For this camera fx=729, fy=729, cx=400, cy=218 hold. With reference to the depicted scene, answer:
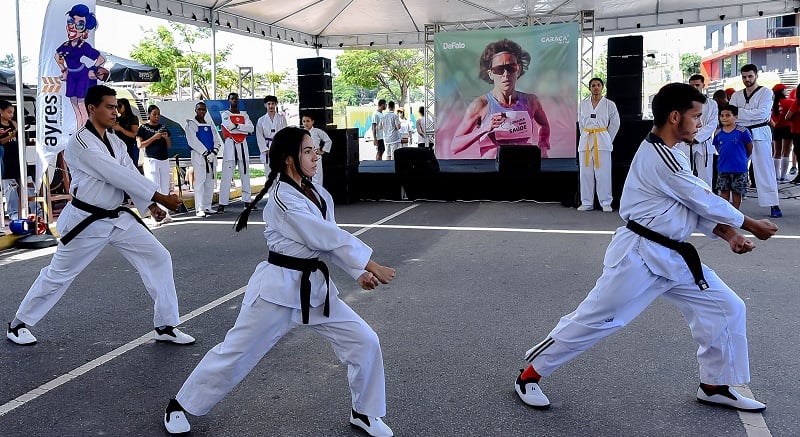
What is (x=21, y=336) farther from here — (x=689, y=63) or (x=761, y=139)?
(x=689, y=63)

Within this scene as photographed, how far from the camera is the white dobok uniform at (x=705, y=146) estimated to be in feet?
33.8

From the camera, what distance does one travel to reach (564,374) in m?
4.32

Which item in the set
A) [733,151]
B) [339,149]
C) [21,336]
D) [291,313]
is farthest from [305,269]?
[339,149]

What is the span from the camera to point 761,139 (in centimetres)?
1059

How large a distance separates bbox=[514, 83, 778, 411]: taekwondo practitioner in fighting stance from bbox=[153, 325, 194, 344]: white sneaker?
261cm

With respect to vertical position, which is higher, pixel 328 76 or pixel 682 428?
pixel 328 76

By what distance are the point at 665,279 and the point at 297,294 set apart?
180cm

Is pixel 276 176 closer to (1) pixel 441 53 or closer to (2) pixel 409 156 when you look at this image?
(2) pixel 409 156

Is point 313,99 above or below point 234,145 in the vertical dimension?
above

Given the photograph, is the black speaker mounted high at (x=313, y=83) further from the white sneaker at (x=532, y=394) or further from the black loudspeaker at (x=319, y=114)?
the white sneaker at (x=532, y=394)

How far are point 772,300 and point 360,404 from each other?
4.06 m

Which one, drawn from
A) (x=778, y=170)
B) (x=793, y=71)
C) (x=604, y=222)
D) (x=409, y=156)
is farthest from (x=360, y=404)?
(x=793, y=71)

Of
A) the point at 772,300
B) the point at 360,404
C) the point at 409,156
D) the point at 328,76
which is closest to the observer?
the point at 360,404

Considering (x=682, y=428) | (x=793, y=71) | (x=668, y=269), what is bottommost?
(x=682, y=428)
